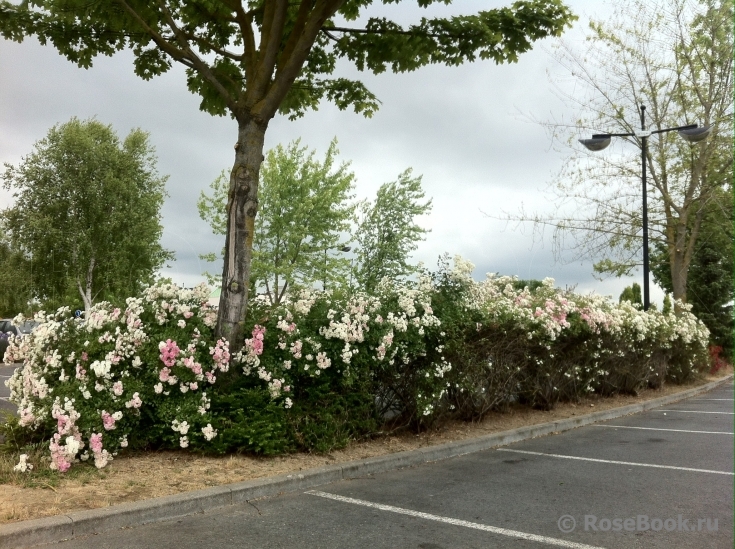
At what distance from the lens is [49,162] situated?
36.9m

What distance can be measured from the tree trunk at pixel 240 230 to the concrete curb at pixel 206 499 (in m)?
1.84

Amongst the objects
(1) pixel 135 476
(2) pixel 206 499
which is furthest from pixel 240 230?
(2) pixel 206 499

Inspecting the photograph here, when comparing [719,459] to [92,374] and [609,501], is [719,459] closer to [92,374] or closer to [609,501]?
[609,501]

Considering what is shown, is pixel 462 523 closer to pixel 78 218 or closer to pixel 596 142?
pixel 596 142

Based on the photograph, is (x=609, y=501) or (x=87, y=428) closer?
(x=609, y=501)

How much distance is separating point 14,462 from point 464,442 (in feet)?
17.2

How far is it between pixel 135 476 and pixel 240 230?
3027 mm

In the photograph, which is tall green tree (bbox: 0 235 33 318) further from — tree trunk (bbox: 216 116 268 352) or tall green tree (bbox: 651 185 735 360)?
tall green tree (bbox: 651 185 735 360)

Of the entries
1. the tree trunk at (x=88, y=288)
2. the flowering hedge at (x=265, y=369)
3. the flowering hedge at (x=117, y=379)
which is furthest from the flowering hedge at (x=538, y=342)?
the tree trunk at (x=88, y=288)

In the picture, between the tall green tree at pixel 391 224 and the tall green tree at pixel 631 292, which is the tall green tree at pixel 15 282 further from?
the tall green tree at pixel 631 292

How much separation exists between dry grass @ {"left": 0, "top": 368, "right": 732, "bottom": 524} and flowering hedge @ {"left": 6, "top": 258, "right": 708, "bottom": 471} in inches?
6.1

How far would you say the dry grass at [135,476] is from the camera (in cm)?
494

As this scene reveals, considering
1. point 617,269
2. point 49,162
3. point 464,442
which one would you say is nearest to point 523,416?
point 464,442

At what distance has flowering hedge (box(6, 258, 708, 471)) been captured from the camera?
6.36 m
